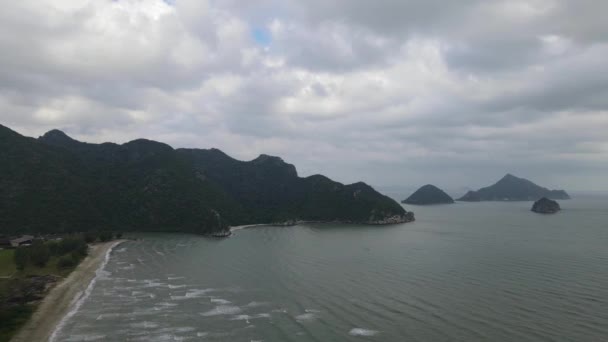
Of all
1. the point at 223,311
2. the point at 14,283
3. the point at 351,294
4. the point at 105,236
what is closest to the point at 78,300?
the point at 14,283

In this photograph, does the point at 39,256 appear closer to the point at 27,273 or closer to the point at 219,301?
the point at 27,273

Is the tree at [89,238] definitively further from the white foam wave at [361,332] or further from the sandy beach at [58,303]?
the white foam wave at [361,332]

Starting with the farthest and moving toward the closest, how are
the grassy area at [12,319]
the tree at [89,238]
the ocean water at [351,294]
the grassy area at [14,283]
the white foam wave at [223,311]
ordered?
the tree at [89,238] → the white foam wave at [223,311] → the grassy area at [14,283] → the ocean water at [351,294] → the grassy area at [12,319]

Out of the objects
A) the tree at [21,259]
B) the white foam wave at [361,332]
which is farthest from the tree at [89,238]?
the white foam wave at [361,332]

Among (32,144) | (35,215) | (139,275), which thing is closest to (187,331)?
(139,275)

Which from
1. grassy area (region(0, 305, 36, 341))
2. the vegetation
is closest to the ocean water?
grassy area (region(0, 305, 36, 341))

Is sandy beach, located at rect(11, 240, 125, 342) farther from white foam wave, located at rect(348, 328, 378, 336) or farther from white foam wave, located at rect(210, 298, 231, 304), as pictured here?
white foam wave, located at rect(348, 328, 378, 336)

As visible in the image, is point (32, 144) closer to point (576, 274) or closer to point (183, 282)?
point (183, 282)
